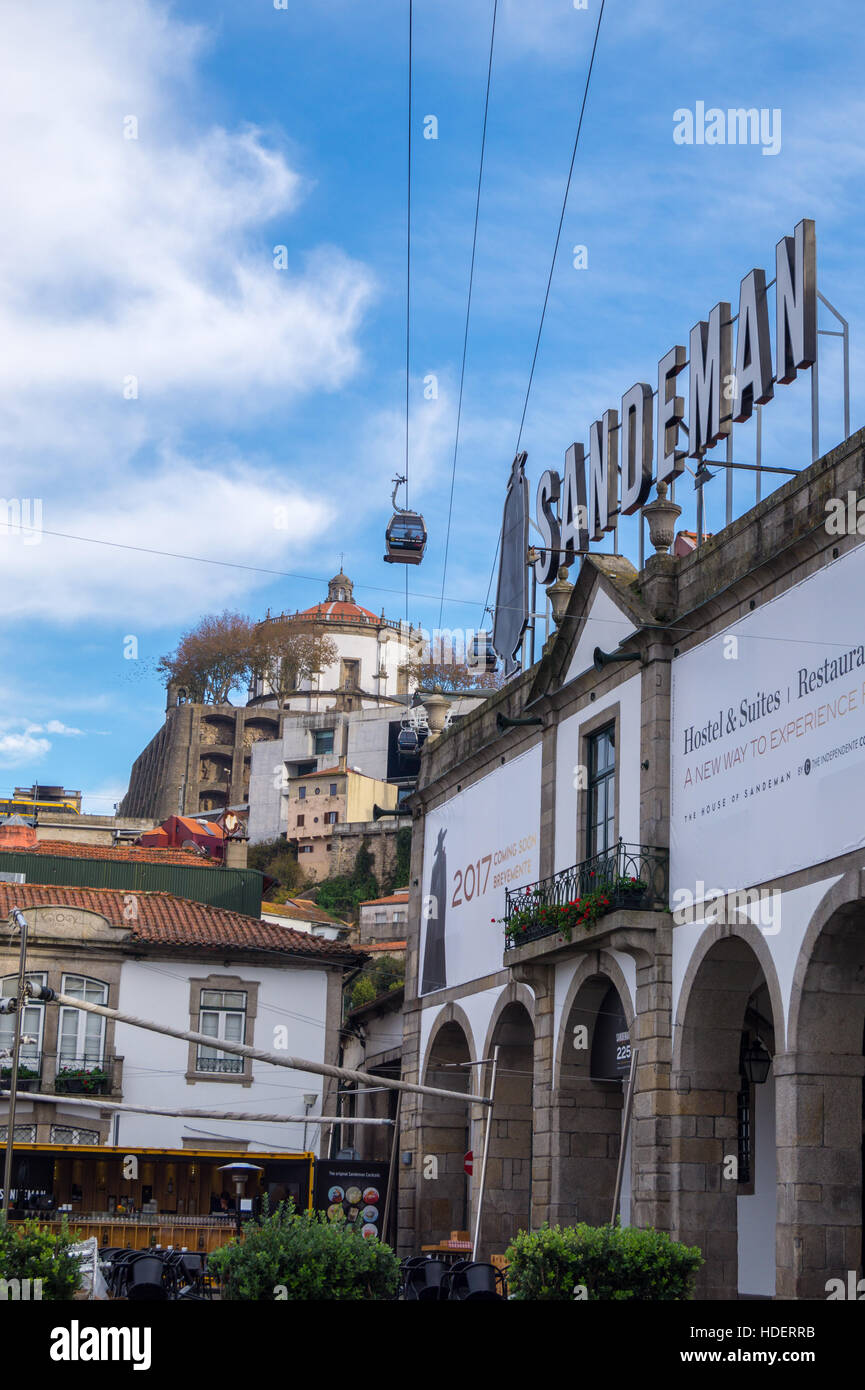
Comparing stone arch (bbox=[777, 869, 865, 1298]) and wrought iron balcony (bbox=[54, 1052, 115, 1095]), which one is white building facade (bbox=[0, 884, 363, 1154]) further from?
stone arch (bbox=[777, 869, 865, 1298])

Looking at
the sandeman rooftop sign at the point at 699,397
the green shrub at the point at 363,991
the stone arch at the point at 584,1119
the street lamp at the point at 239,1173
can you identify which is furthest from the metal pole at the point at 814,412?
the green shrub at the point at 363,991

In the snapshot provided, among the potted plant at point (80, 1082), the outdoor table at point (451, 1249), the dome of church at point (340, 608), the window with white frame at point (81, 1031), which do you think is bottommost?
the outdoor table at point (451, 1249)

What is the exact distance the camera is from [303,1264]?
1295cm

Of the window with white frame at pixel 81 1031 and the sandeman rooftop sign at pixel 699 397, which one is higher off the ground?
the sandeman rooftop sign at pixel 699 397

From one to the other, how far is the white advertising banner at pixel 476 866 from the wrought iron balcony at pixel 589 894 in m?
1.25

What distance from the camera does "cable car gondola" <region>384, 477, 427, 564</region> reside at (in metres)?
44.5

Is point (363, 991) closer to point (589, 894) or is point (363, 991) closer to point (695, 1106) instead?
point (589, 894)

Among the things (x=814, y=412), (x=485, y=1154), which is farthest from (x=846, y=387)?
(x=485, y=1154)

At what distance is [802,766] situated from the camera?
1775 centimetres

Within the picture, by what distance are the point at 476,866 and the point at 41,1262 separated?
1670 centimetres

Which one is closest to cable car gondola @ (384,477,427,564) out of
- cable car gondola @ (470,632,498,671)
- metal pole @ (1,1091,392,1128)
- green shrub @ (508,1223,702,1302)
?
cable car gondola @ (470,632,498,671)

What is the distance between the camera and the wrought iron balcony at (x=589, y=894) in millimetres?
20734

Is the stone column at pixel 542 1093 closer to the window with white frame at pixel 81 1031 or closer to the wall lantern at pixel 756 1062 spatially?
the wall lantern at pixel 756 1062
